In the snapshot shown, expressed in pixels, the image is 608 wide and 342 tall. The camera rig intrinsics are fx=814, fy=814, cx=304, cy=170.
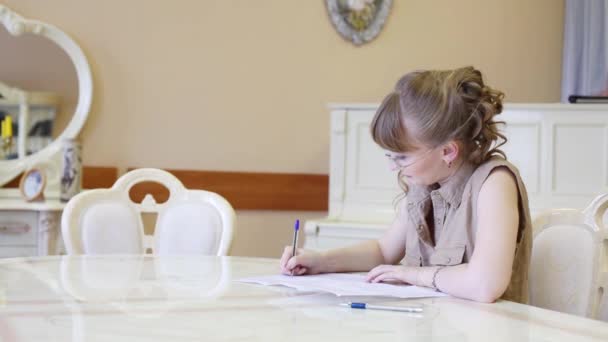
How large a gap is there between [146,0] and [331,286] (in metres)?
2.53

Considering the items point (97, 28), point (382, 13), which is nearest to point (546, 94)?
point (382, 13)

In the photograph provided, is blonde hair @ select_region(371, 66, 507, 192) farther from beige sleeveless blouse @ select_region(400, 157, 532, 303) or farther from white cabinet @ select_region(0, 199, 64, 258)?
white cabinet @ select_region(0, 199, 64, 258)

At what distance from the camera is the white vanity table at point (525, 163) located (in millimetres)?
3254

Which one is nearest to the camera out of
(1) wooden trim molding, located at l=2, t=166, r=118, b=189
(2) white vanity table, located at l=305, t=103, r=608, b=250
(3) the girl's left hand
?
(3) the girl's left hand

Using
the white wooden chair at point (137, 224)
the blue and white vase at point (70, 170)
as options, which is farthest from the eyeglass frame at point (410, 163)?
the blue and white vase at point (70, 170)

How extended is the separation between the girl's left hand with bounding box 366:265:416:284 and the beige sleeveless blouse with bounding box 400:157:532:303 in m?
0.10

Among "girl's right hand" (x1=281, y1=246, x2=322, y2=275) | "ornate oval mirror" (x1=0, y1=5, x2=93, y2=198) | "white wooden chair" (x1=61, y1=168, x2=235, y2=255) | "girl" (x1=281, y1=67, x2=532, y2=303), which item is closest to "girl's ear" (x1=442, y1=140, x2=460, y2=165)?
"girl" (x1=281, y1=67, x2=532, y2=303)

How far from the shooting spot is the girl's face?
5.12ft

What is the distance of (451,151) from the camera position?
5.13 ft

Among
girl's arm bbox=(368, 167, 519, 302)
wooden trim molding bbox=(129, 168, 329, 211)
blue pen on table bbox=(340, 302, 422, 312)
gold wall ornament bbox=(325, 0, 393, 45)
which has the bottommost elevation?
wooden trim molding bbox=(129, 168, 329, 211)

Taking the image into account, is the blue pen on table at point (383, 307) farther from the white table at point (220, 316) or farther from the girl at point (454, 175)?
the girl at point (454, 175)

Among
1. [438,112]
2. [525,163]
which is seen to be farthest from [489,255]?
[525,163]

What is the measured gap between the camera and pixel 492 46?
4102mm

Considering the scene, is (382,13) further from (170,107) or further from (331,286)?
(331,286)
